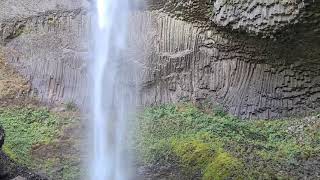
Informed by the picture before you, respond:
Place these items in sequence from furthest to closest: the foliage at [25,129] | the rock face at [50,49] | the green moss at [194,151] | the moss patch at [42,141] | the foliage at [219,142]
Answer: the rock face at [50,49], the foliage at [25,129], the moss patch at [42,141], the green moss at [194,151], the foliage at [219,142]

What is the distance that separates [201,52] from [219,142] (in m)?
2.45

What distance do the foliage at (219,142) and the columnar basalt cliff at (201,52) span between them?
0.46 m

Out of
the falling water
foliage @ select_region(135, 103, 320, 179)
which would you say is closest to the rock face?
the falling water

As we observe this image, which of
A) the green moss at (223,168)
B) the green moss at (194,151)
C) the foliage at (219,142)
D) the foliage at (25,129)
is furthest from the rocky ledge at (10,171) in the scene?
the green moss at (223,168)

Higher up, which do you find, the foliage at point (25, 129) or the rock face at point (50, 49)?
the rock face at point (50, 49)

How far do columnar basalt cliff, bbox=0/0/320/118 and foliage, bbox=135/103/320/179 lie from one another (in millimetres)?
465

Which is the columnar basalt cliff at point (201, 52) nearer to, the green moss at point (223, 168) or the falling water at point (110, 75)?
the falling water at point (110, 75)

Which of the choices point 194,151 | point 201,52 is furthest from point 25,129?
point 201,52

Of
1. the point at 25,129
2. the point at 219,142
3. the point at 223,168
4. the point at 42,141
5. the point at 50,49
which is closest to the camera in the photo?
the point at 223,168

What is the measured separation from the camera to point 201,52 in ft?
32.4

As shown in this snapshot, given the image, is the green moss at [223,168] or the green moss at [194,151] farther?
the green moss at [194,151]

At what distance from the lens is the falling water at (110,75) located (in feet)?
30.5

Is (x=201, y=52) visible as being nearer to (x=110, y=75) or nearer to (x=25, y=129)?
(x=110, y=75)

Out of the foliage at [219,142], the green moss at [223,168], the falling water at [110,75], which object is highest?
the falling water at [110,75]
